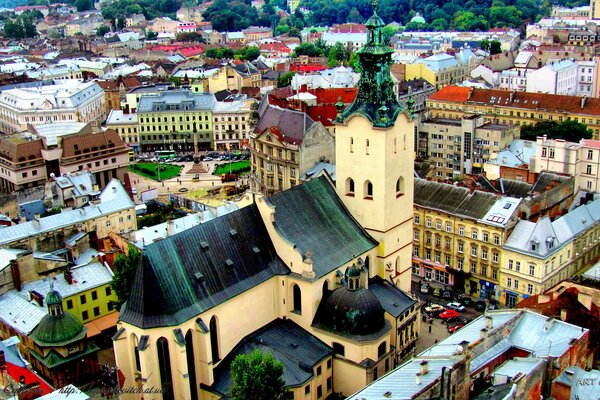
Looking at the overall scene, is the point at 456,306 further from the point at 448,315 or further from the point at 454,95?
the point at 454,95

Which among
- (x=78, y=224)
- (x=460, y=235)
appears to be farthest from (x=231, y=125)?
(x=460, y=235)

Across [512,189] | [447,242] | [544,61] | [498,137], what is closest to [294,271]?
[447,242]

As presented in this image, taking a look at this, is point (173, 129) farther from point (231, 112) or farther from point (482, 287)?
point (482, 287)

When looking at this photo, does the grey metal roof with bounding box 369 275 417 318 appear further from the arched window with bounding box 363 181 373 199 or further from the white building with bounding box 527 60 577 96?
the white building with bounding box 527 60 577 96

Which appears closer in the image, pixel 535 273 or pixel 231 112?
pixel 535 273

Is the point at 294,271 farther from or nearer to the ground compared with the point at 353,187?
nearer to the ground

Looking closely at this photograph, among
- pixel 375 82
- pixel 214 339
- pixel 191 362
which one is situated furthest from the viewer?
pixel 375 82

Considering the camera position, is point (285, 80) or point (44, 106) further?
point (285, 80)
